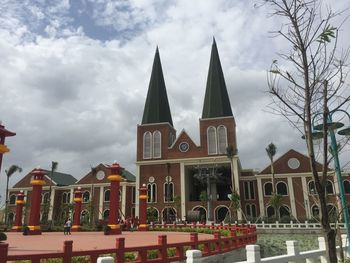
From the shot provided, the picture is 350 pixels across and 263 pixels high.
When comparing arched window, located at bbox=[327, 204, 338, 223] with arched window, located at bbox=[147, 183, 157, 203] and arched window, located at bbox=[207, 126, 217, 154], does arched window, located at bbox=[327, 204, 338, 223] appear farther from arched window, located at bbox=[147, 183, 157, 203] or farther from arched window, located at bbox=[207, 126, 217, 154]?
arched window, located at bbox=[147, 183, 157, 203]

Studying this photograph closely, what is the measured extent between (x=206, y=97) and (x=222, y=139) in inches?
296

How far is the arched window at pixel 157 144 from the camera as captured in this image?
157 ft

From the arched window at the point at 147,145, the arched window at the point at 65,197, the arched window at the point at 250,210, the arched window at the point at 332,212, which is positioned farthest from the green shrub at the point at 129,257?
the arched window at the point at 65,197

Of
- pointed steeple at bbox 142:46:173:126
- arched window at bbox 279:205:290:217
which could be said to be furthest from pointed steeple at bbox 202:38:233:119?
arched window at bbox 279:205:290:217

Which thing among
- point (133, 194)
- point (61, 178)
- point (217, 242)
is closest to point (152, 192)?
point (133, 194)

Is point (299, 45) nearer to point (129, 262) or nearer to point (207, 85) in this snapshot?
point (129, 262)

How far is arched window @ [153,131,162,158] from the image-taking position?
47.8 meters

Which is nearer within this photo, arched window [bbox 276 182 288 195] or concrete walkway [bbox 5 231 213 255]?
concrete walkway [bbox 5 231 213 255]

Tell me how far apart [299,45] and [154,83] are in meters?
47.9

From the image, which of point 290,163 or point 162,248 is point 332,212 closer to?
point 162,248

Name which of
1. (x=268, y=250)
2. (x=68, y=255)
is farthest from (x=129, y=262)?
(x=268, y=250)

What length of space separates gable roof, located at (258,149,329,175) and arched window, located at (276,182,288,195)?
1615 millimetres

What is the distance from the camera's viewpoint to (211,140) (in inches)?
1827

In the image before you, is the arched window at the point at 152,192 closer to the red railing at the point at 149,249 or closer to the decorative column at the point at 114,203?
the decorative column at the point at 114,203
